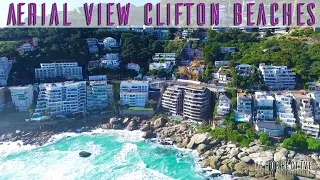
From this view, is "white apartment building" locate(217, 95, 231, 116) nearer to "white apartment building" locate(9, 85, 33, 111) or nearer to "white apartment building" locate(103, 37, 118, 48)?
"white apartment building" locate(9, 85, 33, 111)

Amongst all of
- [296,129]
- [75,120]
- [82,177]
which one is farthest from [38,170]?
[296,129]

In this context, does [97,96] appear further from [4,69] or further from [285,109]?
[285,109]

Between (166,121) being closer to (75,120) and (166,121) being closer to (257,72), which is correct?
(75,120)

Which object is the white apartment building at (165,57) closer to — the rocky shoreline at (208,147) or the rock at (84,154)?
the rocky shoreline at (208,147)

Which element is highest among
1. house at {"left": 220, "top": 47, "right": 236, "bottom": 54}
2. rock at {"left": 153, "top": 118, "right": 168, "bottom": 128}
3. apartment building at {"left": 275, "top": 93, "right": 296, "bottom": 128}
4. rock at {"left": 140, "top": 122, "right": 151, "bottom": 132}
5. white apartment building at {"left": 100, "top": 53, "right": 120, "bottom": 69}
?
house at {"left": 220, "top": 47, "right": 236, "bottom": 54}

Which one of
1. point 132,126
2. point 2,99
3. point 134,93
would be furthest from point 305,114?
point 2,99

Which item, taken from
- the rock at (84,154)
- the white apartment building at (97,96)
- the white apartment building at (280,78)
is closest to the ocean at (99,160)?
the rock at (84,154)

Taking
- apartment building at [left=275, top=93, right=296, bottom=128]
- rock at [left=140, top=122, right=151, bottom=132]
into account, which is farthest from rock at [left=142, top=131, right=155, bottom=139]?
apartment building at [left=275, top=93, right=296, bottom=128]
